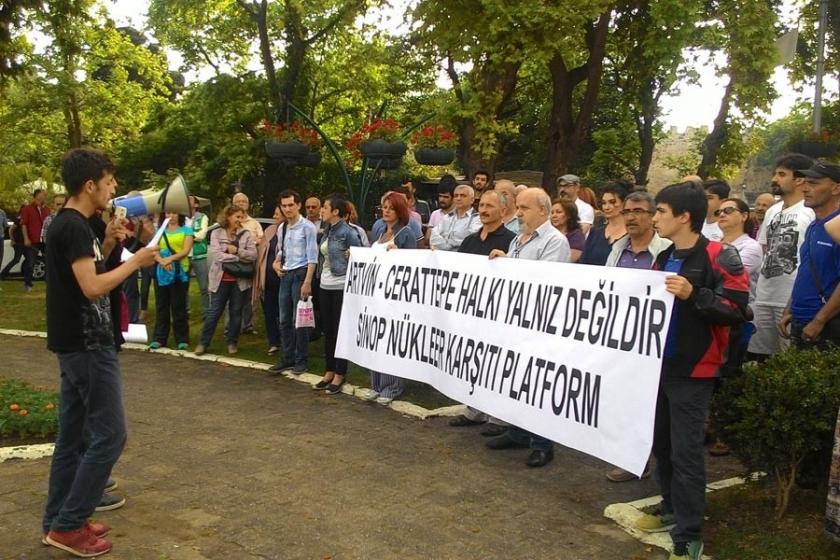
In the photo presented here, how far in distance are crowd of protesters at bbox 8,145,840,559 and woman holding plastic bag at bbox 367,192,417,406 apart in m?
0.01

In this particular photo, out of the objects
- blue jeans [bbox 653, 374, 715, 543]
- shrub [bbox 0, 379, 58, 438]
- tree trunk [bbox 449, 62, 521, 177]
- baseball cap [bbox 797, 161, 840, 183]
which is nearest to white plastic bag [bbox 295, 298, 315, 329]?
shrub [bbox 0, 379, 58, 438]

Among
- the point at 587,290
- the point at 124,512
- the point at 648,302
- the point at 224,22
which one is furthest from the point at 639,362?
the point at 224,22

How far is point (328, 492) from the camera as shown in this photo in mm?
5539

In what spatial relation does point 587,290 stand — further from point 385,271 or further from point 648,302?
point 385,271

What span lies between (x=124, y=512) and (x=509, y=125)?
1115 centimetres

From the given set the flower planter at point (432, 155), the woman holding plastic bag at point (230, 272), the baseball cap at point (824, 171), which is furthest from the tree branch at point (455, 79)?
the baseball cap at point (824, 171)

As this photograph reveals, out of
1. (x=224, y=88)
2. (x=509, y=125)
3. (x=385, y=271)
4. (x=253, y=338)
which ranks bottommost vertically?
(x=253, y=338)

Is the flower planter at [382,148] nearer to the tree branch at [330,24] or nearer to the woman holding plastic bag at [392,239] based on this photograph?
the tree branch at [330,24]

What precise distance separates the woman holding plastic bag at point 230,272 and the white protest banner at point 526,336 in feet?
8.81

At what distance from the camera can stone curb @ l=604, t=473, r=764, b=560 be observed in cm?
482

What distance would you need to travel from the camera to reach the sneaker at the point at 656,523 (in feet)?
16.2

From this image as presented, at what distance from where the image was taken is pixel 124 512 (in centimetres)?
516

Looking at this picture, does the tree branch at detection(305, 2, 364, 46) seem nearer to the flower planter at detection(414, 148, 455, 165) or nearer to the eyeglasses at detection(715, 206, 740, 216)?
the flower planter at detection(414, 148, 455, 165)

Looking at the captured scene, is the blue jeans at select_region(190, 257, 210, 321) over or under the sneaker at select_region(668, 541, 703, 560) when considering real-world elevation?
over
